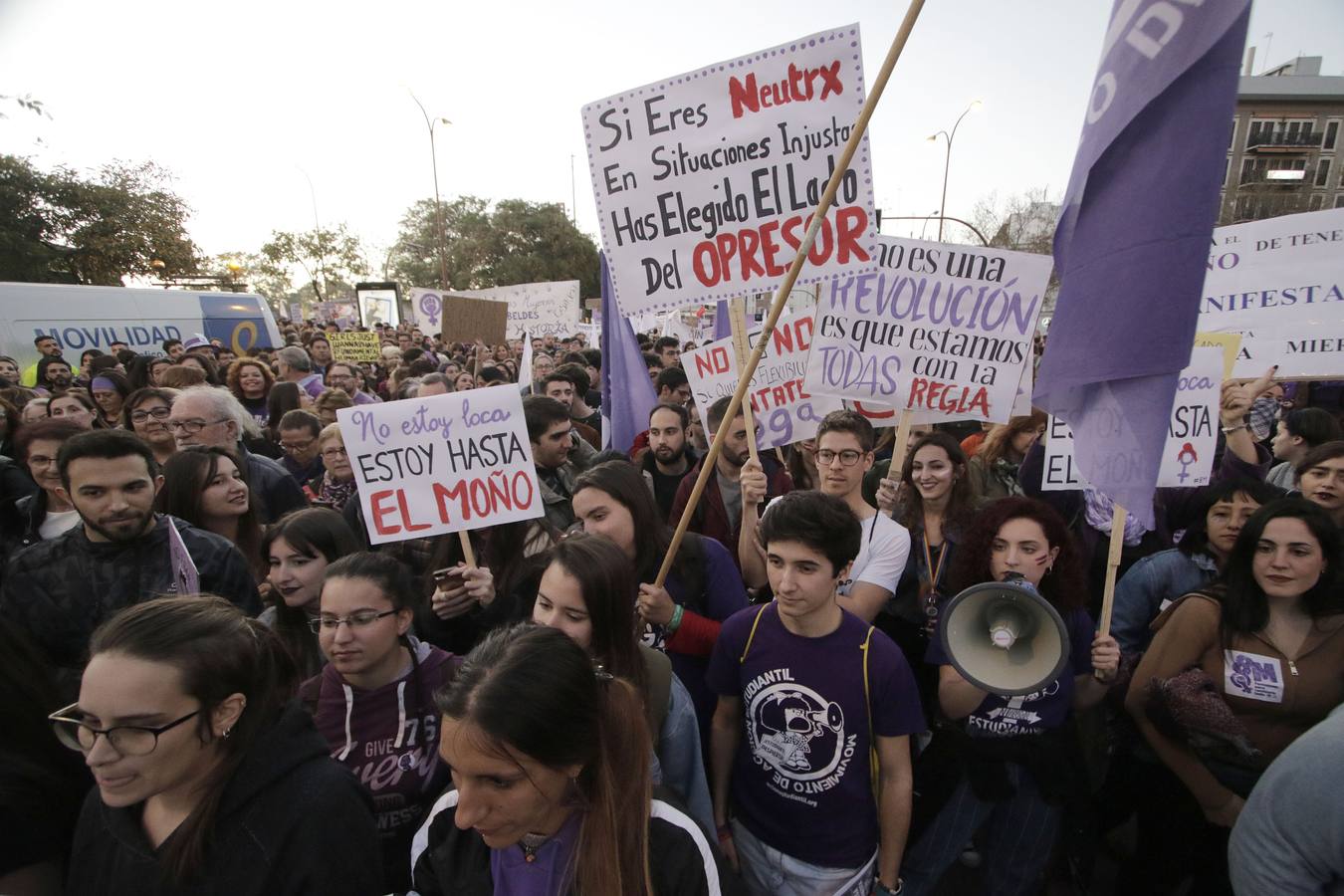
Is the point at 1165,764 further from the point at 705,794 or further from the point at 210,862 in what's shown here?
the point at 210,862

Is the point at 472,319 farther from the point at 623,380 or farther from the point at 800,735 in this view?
the point at 800,735

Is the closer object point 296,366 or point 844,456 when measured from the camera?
point 844,456

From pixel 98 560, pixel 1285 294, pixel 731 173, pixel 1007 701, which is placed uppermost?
pixel 731 173

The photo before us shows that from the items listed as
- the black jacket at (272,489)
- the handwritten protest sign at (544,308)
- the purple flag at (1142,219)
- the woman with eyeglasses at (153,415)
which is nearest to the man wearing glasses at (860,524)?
the purple flag at (1142,219)

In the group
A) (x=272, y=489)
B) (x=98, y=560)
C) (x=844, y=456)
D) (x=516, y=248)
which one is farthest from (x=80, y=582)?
(x=516, y=248)

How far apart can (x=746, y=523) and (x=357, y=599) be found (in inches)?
76.6

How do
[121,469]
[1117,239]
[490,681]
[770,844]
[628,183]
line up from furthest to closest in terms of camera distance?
[628,183]
[121,469]
[770,844]
[1117,239]
[490,681]

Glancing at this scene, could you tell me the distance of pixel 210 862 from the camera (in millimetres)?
1421

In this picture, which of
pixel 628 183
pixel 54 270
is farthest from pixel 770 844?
pixel 54 270

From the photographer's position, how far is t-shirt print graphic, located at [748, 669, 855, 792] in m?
2.07

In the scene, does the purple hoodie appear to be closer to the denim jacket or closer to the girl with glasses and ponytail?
the girl with glasses and ponytail

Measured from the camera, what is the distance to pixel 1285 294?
464cm

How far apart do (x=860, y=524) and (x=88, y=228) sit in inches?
1377

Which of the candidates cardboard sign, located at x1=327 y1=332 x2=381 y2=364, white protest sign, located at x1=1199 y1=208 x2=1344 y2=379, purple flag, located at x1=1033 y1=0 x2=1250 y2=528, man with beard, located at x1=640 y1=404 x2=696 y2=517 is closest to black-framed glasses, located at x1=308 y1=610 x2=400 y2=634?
purple flag, located at x1=1033 y1=0 x2=1250 y2=528
